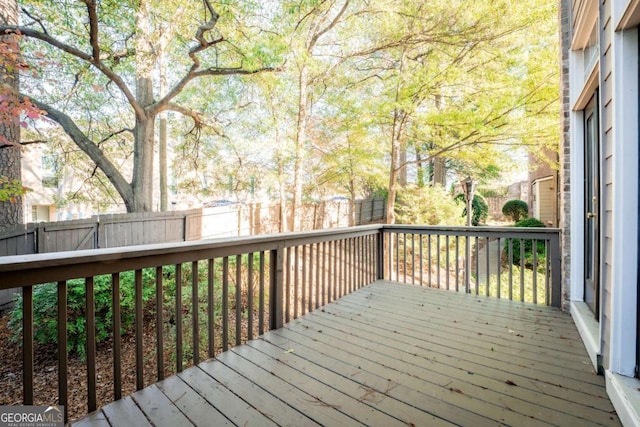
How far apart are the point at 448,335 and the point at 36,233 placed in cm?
614

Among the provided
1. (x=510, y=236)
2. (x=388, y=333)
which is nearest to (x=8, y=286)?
(x=388, y=333)

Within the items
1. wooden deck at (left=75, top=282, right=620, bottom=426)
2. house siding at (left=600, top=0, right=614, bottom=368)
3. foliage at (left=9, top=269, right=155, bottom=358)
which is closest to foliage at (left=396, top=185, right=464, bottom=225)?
wooden deck at (left=75, top=282, right=620, bottom=426)

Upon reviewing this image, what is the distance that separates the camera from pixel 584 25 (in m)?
2.53

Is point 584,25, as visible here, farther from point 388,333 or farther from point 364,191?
point 364,191

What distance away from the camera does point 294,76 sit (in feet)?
22.3

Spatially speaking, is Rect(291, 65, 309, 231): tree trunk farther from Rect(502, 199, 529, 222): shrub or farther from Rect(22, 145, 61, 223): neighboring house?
Rect(502, 199, 529, 222): shrub

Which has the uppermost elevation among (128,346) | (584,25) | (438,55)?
(438,55)

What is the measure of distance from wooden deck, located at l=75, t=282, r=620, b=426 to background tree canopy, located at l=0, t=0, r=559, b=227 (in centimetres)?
459

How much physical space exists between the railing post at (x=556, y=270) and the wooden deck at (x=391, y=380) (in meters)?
0.38

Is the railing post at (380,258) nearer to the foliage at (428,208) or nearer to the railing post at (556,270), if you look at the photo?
the railing post at (556,270)

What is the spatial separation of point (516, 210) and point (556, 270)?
41.9ft

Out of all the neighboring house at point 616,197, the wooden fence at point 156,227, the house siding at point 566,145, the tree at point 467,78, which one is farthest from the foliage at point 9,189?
the house siding at point 566,145

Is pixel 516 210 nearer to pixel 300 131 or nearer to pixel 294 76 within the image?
pixel 300 131

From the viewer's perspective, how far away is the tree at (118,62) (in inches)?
196
